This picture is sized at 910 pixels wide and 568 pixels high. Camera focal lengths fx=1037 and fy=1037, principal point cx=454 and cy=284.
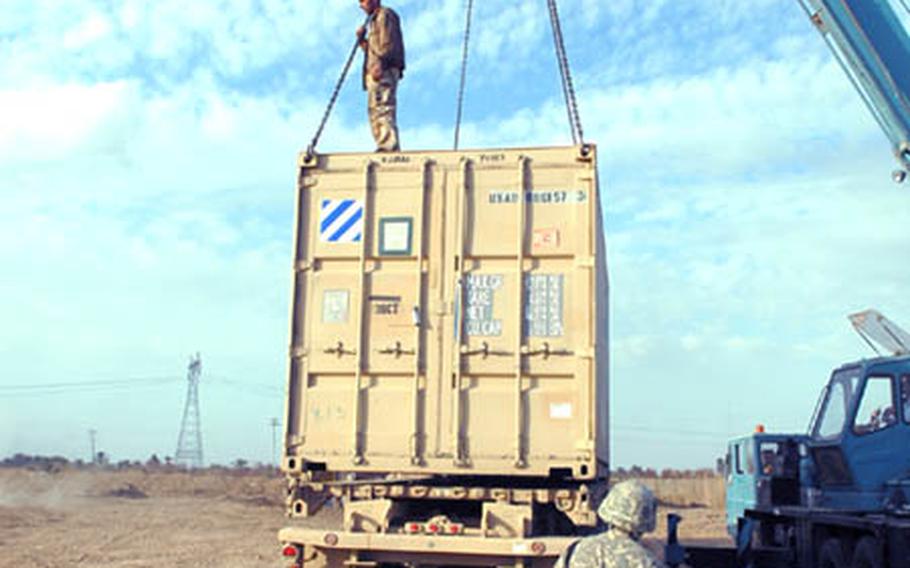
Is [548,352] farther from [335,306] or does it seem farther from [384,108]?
[384,108]

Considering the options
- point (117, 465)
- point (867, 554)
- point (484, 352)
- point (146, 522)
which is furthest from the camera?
point (117, 465)

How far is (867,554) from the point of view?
10180 millimetres

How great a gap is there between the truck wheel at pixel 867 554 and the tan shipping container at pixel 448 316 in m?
3.33

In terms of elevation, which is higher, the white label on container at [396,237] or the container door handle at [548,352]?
the white label on container at [396,237]

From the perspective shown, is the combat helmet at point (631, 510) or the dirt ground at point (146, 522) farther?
the dirt ground at point (146, 522)

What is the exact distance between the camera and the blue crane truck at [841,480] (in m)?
10.5

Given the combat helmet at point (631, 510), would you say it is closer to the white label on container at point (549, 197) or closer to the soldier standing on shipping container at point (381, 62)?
the white label on container at point (549, 197)

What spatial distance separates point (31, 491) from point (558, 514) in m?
39.5

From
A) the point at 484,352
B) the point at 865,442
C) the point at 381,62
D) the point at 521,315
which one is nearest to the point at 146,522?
the point at 865,442

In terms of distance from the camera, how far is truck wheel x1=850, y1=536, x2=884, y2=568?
985 cm

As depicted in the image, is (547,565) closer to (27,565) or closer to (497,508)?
(497,508)

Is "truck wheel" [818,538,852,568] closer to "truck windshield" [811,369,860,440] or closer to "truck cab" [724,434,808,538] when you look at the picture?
"truck windshield" [811,369,860,440]

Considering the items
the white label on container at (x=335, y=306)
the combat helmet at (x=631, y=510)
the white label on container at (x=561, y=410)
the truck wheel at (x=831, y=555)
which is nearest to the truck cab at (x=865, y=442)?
the truck wheel at (x=831, y=555)

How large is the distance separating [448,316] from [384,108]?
2.42 metres
